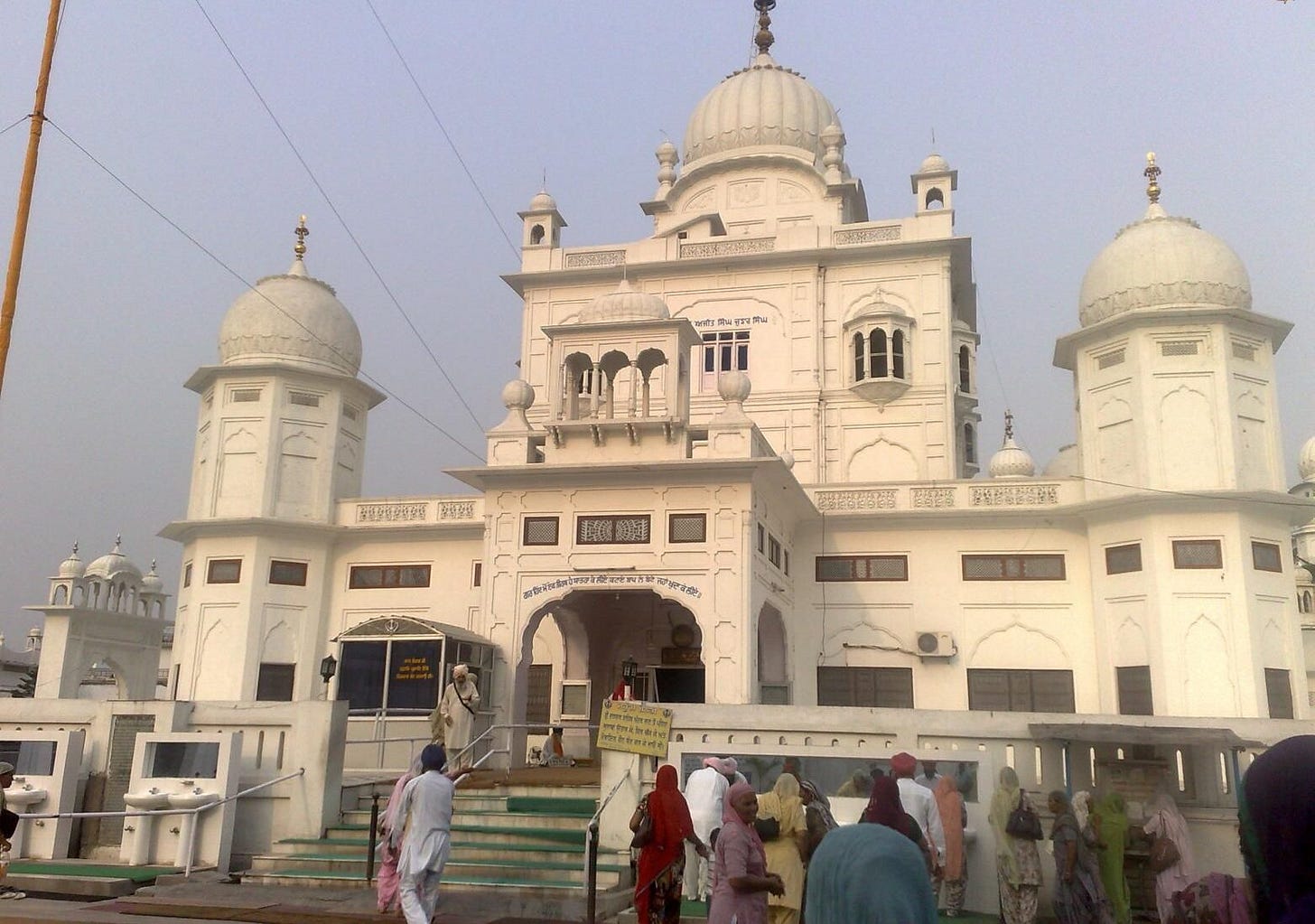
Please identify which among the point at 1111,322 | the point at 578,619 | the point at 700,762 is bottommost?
the point at 700,762

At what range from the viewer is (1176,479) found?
2036 centimetres

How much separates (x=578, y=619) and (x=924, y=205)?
14.2 m

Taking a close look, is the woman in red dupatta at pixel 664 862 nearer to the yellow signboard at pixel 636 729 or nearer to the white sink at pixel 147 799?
the yellow signboard at pixel 636 729

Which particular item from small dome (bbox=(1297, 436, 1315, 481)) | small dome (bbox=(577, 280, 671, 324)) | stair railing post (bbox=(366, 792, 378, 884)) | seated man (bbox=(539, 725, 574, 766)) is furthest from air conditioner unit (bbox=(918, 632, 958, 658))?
small dome (bbox=(1297, 436, 1315, 481))

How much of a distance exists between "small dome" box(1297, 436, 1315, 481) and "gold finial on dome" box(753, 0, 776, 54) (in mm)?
28885

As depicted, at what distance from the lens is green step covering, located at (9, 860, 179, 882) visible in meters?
11.9

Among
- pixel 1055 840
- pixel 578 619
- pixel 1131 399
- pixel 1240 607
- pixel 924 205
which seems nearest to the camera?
pixel 1055 840

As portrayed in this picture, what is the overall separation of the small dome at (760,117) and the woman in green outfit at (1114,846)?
24290mm

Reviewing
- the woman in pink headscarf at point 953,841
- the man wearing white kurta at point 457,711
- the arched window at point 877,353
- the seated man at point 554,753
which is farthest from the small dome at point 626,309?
the woman in pink headscarf at point 953,841

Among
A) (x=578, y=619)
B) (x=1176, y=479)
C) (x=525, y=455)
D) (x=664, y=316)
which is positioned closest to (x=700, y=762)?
(x=525, y=455)

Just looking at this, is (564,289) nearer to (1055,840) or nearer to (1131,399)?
(1131,399)

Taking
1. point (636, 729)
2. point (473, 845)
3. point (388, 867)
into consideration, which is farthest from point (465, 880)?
point (636, 729)

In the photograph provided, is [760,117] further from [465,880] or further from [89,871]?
[89,871]

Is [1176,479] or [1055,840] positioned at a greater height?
[1176,479]
